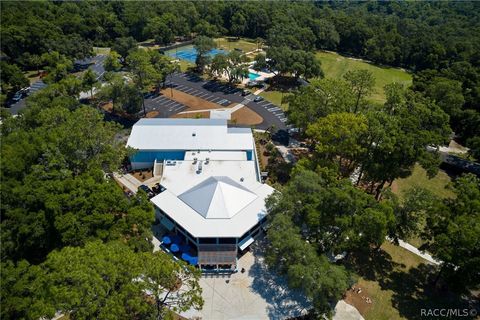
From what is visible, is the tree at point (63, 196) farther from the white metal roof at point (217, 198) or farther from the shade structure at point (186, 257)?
the white metal roof at point (217, 198)

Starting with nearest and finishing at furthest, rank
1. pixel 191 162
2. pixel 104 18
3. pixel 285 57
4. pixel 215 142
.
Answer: pixel 191 162 < pixel 215 142 < pixel 285 57 < pixel 104 18

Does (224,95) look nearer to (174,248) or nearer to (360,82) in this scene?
(360,82)

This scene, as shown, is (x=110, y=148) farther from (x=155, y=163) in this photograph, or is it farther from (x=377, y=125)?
(x=377, y=125)

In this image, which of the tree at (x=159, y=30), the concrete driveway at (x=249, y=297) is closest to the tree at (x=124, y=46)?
the tree at (x=159, y=30)

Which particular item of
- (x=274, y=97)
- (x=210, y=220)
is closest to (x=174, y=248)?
(x=210, y=220)

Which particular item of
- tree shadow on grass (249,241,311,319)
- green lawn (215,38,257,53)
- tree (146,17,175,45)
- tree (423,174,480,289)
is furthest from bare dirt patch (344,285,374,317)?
tree (146,17,175,45)

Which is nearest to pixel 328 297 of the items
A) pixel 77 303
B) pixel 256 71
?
pixel 77 303

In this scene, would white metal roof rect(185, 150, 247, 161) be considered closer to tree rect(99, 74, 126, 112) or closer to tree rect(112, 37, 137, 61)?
tree rect(99, 74, 126, 112)
